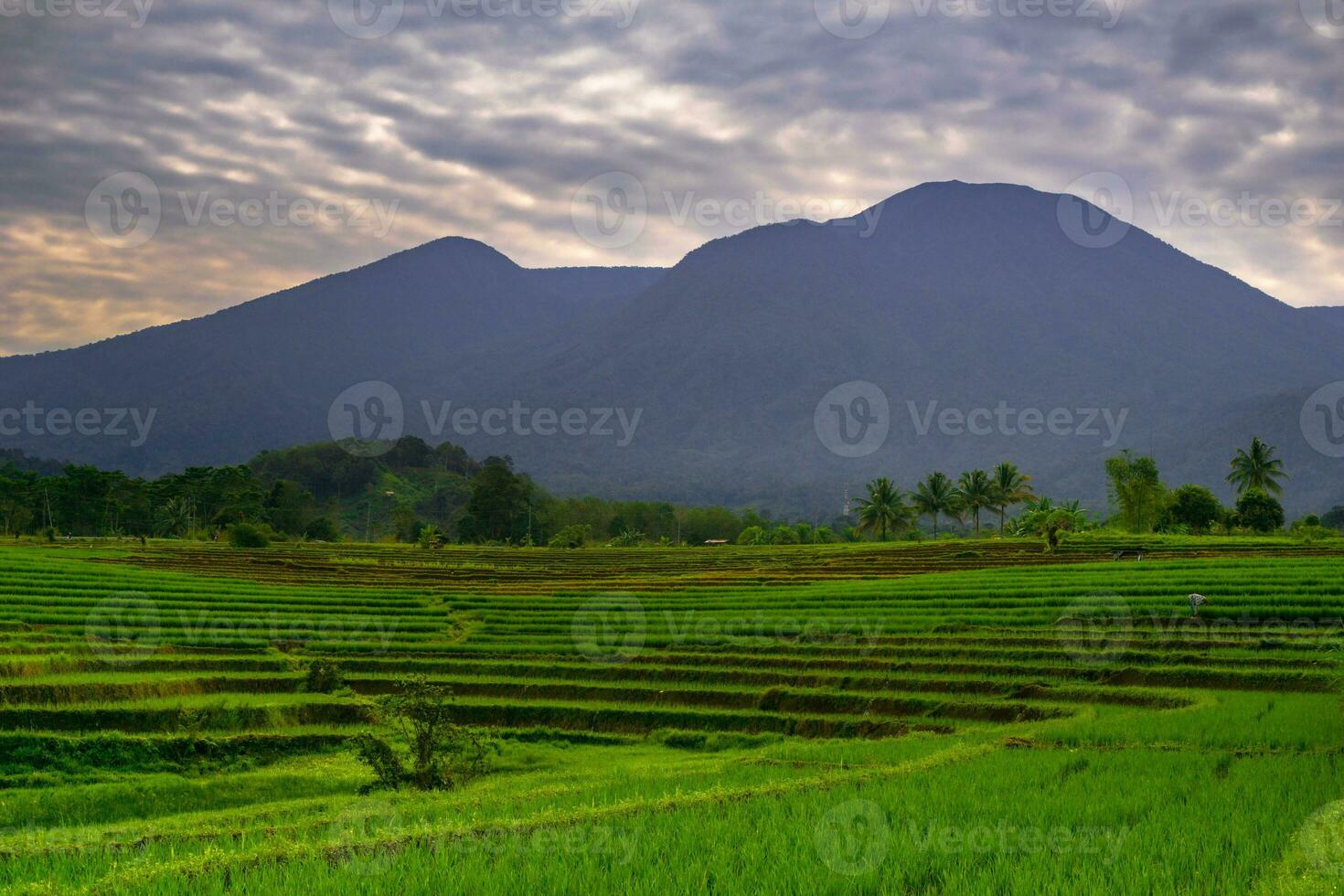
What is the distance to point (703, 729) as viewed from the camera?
2802 cm

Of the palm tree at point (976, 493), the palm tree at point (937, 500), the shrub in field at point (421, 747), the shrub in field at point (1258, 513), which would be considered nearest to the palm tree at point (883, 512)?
the palm tree at point (937, 500)

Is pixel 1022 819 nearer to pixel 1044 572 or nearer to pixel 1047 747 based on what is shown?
pixel 1047 747

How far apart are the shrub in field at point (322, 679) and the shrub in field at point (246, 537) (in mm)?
66638

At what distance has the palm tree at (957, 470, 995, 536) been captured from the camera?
105188 millimetres

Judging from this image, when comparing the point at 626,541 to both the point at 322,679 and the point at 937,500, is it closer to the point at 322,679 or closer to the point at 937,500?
the point at 937,500

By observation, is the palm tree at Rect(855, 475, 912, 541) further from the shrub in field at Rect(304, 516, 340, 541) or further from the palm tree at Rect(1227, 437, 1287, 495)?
the shrub in field at Rect(304, 516, 340, 541)

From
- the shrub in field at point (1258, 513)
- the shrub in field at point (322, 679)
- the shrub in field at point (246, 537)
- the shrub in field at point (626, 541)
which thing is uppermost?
the shrub in field at point (1258, 513)

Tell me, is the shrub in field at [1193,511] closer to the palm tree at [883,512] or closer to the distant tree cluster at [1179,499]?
the distant tree cluster at [1179,499]

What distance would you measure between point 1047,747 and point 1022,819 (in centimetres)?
687

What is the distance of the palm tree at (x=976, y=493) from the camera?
345 feet

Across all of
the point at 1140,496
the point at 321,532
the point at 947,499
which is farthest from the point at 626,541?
the point at 1140,496

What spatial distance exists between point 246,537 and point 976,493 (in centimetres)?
7686

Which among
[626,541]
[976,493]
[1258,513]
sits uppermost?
[976,493]

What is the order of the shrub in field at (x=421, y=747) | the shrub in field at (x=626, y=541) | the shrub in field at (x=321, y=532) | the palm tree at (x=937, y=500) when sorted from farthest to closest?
the shrub in field at (x=626, y=541), the shrub in field at (x=321, y=532), the palm tree at (x=937, y=500), the shrub in field at (x=421, y=747)
